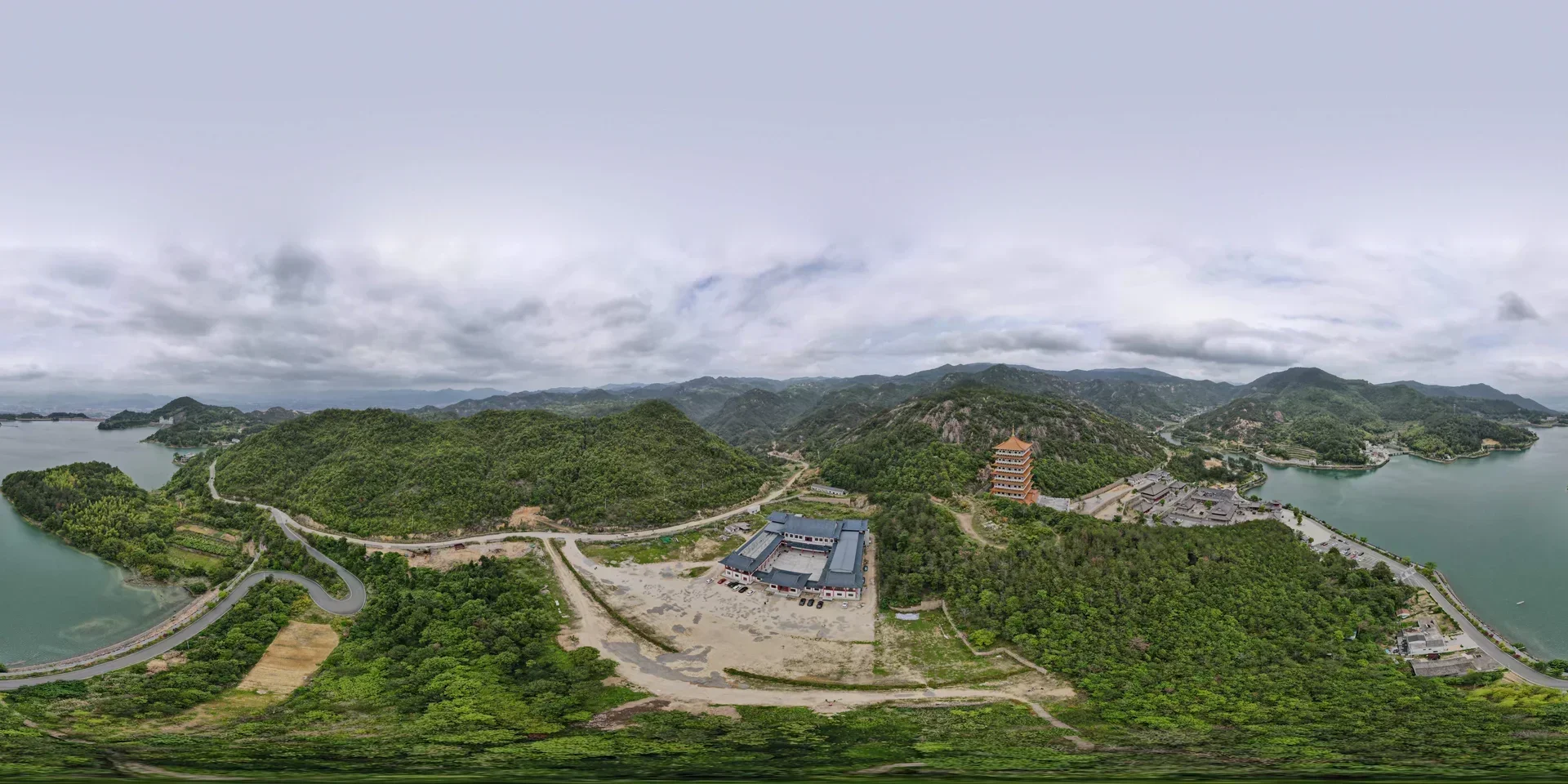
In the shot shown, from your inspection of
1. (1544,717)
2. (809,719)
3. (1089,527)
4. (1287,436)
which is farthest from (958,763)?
(1287,436)

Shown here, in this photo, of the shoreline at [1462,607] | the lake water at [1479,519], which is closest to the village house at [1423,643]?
the shoreline at [1462,607]

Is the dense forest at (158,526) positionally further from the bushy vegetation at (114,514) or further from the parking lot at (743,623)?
the parking lot at (743,623)

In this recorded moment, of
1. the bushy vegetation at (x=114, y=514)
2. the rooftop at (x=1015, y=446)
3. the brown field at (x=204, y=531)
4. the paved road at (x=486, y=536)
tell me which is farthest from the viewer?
the rooftop at (x=1015, y=446)

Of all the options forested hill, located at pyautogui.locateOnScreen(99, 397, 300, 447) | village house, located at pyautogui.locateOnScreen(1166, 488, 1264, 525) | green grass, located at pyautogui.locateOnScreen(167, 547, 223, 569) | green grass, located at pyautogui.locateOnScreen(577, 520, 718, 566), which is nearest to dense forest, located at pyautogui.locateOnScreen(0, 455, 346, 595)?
green grass, located at pyautogui.locateOnScreen(167, 547, 223, 569)

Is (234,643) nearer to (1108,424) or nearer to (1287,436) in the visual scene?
(1108,424)

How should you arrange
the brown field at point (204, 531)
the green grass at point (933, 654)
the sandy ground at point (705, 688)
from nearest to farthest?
the sandy ground at point (705, 688) < the green grass at point (933, 654) < the brown field at point (204, 531)

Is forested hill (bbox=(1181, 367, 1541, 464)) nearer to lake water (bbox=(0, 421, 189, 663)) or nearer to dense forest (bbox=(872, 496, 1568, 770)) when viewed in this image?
dense forest (bbox=(872, 496, 1568, 770))

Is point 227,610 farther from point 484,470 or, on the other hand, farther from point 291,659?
point 484,470

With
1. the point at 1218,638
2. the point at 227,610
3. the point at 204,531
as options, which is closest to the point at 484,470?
the point at 204,531
